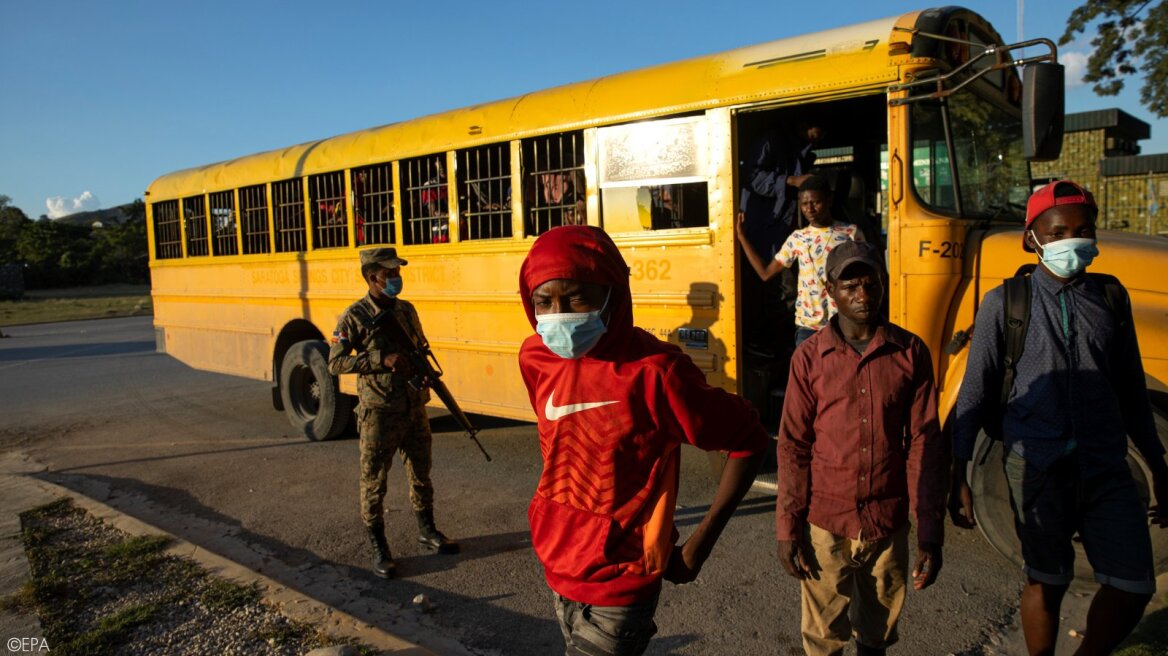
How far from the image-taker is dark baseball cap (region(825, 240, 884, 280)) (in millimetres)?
2562

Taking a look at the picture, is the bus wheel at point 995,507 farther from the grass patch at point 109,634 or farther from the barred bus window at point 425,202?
the barred bus window at point 425,202

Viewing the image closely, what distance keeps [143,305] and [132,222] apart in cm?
2547

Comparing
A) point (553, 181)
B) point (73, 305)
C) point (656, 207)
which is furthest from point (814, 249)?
point (73, 305)

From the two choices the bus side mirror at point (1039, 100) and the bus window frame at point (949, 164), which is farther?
the bus window frame at point (949, 164)

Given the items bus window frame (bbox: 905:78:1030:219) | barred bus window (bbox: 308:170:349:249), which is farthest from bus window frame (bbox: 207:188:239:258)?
bus window frame (bbox: 905:78:1030:219)

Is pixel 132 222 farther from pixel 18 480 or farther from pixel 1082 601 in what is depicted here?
pixel 1082 601

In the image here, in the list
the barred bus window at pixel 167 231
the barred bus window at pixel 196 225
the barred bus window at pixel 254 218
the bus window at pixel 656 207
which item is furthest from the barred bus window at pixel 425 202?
the barred bus window at pixel 167 231

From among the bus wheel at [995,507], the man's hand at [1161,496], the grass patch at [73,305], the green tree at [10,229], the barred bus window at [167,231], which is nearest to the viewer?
the man's hand at [1161,496]

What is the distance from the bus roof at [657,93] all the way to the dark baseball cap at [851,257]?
2.05m

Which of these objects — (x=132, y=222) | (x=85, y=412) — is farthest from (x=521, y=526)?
(x=132, y=222)

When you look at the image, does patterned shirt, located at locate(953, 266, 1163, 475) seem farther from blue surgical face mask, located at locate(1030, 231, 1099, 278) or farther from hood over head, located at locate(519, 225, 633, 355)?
hood over head, located at locate(519, 225, 633, 355)

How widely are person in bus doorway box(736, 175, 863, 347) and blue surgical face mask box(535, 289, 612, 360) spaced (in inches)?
111

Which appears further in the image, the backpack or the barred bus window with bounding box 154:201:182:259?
the barred bus window with bounding box 154:201:182:259

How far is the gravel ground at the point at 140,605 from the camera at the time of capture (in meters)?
3.42
